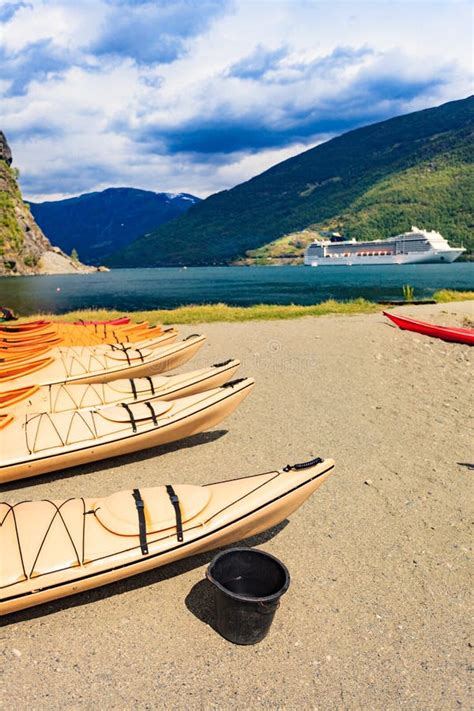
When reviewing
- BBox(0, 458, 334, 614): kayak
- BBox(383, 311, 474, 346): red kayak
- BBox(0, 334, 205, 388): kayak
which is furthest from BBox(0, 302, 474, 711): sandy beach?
BBox(383, 311, 474, 346): red kayak

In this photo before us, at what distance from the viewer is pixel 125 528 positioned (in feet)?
11.6

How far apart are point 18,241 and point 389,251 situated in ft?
346

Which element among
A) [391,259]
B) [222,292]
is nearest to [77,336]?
[222,292]

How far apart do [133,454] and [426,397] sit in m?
5.77

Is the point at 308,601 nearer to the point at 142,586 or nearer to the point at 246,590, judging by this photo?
the point at 246,590

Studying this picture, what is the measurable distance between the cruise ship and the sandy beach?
439 ft

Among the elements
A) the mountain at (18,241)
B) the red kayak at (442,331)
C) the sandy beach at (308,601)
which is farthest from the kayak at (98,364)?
the mountain at (18,241)

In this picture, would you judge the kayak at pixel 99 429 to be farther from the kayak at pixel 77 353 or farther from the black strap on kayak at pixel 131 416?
the kayak at pixel 77 353

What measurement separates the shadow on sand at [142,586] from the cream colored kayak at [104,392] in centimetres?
270

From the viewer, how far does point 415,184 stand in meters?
196

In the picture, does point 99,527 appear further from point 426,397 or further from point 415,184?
point 415,184

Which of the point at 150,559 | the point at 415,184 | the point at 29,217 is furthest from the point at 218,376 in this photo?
the point at 415,184

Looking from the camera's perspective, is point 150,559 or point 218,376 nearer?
point 150,559

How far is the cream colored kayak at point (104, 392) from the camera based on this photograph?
6.16m
